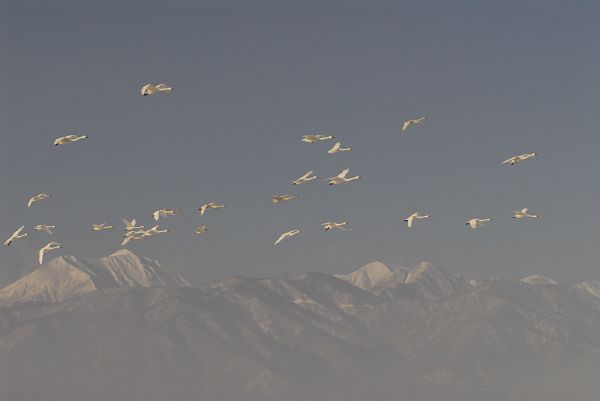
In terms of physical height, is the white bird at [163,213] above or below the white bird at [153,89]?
below

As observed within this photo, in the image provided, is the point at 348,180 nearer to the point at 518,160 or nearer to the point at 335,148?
the point at 335,148

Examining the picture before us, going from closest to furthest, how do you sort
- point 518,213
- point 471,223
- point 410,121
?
point 471,223, point 410,121, point 518,213

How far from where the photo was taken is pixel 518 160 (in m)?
173

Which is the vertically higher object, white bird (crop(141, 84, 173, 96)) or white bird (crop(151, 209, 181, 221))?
white bird (crop(141, 84, 173, 96))

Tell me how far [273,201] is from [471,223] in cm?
2887

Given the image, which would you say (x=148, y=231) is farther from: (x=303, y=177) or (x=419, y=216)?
(x=419, y=216)

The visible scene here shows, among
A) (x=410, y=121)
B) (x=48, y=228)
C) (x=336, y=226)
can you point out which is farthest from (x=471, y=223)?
(x=48, y=228)

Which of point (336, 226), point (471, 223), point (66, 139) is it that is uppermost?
point (66, 139)

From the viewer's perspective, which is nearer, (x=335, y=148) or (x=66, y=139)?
(x=66, y=139)

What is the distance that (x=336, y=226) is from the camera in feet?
634

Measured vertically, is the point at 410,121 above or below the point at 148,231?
above

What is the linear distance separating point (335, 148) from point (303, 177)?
363 inches

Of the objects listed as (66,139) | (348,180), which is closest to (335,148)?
(348,180)

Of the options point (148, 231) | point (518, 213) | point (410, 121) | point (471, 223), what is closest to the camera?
point (471, 223)
